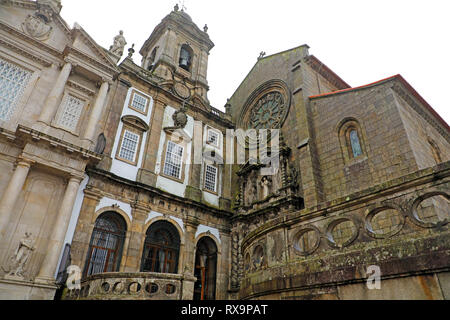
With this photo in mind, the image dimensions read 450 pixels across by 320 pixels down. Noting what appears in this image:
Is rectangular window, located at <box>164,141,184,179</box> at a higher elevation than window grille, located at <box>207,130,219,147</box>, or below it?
below

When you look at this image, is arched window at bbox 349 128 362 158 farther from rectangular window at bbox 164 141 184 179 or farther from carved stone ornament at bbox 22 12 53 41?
carved stone ornament at bbox 22 12 53 41

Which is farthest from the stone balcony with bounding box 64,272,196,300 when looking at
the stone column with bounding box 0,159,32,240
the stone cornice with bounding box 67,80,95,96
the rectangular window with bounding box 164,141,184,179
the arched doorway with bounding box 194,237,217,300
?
the stone cornice with bounding box 67,80,95,96

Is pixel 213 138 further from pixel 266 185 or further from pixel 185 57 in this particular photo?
pixel 185 57

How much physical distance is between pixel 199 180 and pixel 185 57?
12.3 metres

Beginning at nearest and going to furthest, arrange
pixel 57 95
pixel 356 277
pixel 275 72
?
pixel 356 277 → pixel 57 95 → pixel 275 72

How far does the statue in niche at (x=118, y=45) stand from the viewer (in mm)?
17516

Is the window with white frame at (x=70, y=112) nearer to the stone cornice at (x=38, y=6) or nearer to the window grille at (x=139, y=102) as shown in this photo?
the window grille at (x=139, y=102)

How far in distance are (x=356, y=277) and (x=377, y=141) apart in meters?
9.96

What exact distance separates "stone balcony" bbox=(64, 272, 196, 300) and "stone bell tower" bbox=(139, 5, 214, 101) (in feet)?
49.8

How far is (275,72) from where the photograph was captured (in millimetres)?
21156

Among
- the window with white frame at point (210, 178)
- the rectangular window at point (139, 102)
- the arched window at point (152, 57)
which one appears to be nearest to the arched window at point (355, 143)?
the window with white frame at point (210, 178)

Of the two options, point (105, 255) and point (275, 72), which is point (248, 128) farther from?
point (105, 255)

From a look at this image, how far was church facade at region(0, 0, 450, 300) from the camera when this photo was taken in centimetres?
418
